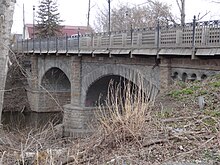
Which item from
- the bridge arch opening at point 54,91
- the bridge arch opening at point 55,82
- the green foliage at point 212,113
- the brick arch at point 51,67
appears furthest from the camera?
the bridge arch opening at point 54,91

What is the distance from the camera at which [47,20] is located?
44.6 m

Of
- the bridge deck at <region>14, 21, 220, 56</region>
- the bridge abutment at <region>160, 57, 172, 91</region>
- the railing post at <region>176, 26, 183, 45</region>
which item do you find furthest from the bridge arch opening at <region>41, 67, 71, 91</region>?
the railing post at <region>176, 26, 183, 45</region>

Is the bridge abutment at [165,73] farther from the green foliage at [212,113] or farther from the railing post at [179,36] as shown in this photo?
the green foliage at [212,113]

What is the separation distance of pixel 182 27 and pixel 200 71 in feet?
4.86

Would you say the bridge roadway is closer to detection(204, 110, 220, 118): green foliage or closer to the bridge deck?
the bridge deck

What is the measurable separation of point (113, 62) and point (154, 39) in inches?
187

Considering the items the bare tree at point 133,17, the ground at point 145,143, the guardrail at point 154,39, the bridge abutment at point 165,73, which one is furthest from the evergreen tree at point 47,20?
the ground at point 145,143

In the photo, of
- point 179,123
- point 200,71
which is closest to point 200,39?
point 200,71

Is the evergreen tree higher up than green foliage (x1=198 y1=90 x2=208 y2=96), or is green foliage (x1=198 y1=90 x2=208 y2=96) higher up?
the evergreen tree

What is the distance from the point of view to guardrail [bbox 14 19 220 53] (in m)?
10.4

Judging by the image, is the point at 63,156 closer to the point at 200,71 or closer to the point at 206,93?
the point at 206,93

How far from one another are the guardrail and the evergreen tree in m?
20.8

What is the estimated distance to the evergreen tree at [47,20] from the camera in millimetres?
44219

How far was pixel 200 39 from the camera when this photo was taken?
1059 cm
